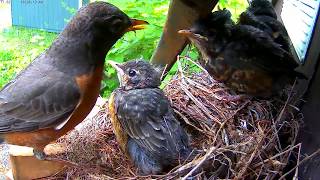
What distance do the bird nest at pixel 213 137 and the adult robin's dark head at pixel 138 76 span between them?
5.3 inches

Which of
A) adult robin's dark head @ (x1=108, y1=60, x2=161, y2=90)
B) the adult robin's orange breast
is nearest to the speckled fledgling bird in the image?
adult robin's dark head @ (x1=108, y1=60, x2=161, y2=90)

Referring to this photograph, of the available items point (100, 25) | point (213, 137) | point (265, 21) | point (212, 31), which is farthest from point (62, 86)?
point (265, 21)

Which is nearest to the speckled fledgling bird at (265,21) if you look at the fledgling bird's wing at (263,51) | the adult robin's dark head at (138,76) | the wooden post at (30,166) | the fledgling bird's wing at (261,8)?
the fledgling bird's wing at (261,8)

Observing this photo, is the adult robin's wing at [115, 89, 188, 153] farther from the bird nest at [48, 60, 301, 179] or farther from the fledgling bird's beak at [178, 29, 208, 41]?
the fledgling bird's beak at [178, 29, 208, 41]

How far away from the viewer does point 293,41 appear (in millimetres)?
2268

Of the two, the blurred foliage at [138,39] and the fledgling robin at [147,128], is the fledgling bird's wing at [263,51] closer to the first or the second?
the fledgling robin at [147,128]

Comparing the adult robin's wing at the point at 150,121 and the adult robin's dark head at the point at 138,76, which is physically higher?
the adult robin's dark head at the point at 138,76

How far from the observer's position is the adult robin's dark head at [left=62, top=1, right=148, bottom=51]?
158 centimetres

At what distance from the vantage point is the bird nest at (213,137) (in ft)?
4.68

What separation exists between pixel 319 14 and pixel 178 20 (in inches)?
23.6

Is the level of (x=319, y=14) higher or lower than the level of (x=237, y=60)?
higher

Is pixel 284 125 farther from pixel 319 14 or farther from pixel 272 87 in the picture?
pixel 319 14

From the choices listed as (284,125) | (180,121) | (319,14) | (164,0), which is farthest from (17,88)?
(164,0)

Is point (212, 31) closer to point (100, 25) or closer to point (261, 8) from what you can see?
point (261, 8)
